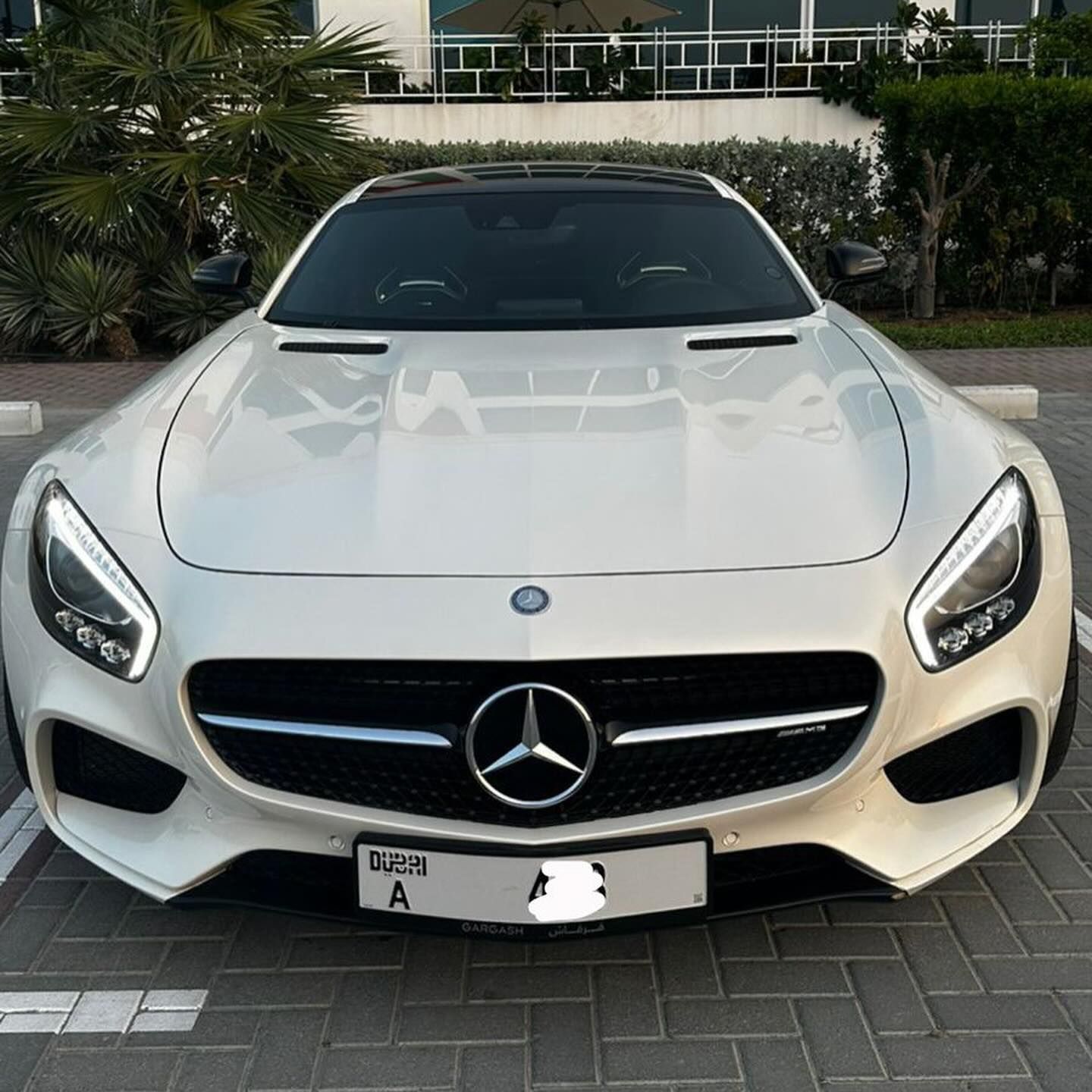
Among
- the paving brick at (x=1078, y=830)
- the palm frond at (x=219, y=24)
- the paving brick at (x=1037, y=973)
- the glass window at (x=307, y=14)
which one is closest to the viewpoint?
the paving brick at (x=1037, y=973)

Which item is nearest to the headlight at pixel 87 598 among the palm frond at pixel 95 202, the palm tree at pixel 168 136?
the palm tree at pixel 168 136

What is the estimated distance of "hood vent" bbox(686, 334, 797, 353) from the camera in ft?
10.6

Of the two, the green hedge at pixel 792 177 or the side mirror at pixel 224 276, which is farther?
the green hedge at pixel 792 177

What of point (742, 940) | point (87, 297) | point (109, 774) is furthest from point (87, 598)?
point (87, 297)

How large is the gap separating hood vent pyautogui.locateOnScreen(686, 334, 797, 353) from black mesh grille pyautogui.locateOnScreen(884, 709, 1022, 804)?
4.01 feet

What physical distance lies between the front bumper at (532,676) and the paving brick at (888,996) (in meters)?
0.25

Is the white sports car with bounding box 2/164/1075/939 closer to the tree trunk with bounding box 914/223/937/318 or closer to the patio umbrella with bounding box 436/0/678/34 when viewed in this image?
the tree trunk with bounding box 914/223/937/318

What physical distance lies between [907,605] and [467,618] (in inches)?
29.5

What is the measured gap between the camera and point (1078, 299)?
1178 centimetres

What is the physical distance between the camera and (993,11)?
16219mm

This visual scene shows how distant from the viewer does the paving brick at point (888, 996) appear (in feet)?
7.63

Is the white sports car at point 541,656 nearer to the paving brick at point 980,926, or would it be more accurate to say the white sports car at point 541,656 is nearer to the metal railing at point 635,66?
the paving brick at point 980,926

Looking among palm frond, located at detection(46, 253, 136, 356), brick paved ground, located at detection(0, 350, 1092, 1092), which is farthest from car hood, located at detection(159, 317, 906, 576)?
palm frond, located at detection(46, 253, 136, 356)

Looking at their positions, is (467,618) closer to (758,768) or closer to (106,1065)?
(758,768)
